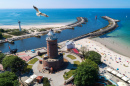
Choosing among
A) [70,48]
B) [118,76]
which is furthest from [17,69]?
[118,76]

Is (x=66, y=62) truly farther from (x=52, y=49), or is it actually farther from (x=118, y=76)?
(x=118, y=76)

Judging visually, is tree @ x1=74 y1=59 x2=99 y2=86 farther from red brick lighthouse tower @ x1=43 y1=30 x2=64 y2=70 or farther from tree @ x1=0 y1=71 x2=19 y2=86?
tree @ x1=0 y1=71 x2=19 y2=86

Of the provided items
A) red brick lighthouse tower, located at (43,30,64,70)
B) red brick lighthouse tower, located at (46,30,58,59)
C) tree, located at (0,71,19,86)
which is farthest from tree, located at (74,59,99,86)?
tree, located at (0,71,19,86)

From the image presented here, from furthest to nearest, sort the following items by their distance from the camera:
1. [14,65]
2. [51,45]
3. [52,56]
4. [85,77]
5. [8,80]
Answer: [52,56] → [51,45] → [14,65] → [85,77] → [8,80]

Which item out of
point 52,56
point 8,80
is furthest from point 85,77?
point 8,80

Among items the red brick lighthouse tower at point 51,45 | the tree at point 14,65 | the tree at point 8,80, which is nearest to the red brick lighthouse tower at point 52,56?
the red brick lighthouse tower at point 51,45

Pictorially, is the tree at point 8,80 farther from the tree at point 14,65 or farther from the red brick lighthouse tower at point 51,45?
the red brick lighthouse tower at point 51,45

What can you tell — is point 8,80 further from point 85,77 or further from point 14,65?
point 85,77
